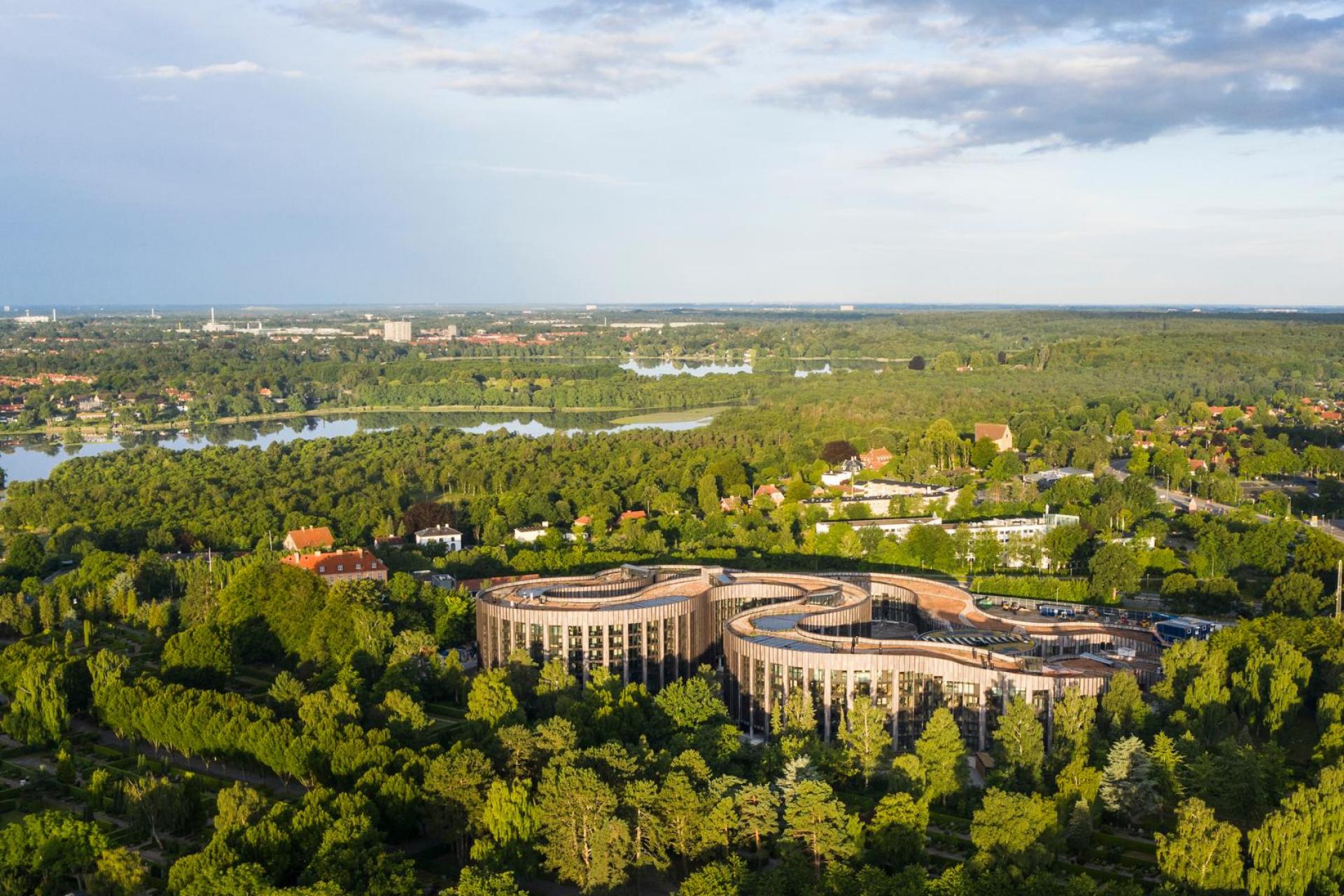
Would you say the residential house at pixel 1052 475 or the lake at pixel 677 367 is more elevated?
the lake at pixel 677 367

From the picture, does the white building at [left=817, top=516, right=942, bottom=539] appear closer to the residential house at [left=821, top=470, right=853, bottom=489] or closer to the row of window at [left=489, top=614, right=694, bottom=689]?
the residential house at [left=821, top=470, right=853, bottom=489]

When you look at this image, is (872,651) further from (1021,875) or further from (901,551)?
(901,551)

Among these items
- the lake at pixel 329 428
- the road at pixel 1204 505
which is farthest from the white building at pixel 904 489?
the lake at pixel 329 428

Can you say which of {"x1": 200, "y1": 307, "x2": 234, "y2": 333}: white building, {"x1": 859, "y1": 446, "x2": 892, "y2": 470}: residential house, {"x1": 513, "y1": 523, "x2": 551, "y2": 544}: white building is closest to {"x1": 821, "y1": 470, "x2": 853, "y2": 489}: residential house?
Answer: {"x1": 859, "y1": 446, "x2": 892, "y2": 470}: residential house

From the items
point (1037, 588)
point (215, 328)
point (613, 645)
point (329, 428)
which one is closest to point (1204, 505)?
point (1037, 588)

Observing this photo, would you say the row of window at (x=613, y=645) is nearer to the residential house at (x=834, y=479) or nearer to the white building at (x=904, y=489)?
the white building at (x=904, y=489)

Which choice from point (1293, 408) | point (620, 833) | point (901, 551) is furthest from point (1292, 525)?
point (1293, 408)
